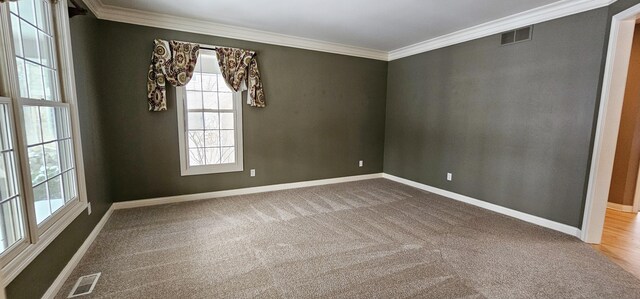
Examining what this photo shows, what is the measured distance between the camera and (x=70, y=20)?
94.7 inches

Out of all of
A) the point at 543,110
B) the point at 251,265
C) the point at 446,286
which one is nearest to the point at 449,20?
the point at 543,110

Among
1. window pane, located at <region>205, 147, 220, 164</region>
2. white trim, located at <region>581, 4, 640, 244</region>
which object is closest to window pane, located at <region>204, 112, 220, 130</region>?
window pane, located at <region>205, 147, 220, 164</region>

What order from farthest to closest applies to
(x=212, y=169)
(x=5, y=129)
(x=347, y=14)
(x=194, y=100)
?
(x=212, y=169) → (x=194, y=100) → (x=347, y=14) → (x=5, y=129)

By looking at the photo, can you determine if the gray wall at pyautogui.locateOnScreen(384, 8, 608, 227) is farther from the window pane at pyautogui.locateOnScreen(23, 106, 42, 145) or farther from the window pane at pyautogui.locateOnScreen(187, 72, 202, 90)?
the window pane at pyautogui.locateOnScreen(23, 106, 42, 145)

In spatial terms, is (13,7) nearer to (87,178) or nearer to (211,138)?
(87,178)

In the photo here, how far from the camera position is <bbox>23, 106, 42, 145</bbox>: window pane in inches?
70.7

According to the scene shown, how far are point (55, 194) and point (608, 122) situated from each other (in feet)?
16.0

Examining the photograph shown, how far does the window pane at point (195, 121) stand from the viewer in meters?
3.83

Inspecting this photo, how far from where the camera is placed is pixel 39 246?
1701mm

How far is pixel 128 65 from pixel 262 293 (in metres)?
3.24

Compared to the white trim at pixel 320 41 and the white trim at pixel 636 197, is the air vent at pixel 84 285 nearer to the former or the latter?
the white trim at pixel 320 41

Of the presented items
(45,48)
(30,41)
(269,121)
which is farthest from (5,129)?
(269,121)

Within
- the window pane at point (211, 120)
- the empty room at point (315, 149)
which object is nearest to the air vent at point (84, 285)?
the empty room at point (315, 149)

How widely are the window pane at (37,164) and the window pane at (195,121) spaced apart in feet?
6.29
